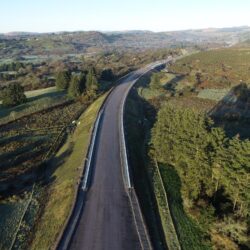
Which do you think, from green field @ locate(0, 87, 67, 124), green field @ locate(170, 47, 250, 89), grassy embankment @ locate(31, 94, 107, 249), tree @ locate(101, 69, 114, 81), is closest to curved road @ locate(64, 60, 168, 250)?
grassy embankment @ locate(31, 94, 107, 249)

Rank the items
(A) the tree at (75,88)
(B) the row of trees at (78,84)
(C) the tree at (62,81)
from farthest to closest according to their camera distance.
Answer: (C) the tree at (62,81) < (B) the row of trees at (78,84) < (A) the tree at (75,88)

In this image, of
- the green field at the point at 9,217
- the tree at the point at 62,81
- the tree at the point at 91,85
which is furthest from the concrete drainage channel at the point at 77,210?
the tree at the point at 62,81

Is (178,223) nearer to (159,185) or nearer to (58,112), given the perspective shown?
(159,185)

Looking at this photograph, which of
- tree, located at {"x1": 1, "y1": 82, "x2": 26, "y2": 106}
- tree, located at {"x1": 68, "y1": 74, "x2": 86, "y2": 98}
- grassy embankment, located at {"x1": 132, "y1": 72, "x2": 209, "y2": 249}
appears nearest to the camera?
grassy embankment, located at {"x1": 132, "y1": 72, "x2": 209, "y2": 249}

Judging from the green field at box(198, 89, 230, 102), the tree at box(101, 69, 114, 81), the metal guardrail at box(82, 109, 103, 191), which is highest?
the metal guardrail at box(82, 109, 103, 191)

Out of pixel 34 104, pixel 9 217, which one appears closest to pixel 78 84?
pixel 34 104

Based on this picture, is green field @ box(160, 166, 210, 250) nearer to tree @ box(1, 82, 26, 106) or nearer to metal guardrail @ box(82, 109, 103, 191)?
metal guardrail @ box(82, 109, 103, 191)

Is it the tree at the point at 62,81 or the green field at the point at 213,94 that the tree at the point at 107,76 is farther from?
the green field at the point at 213,94
